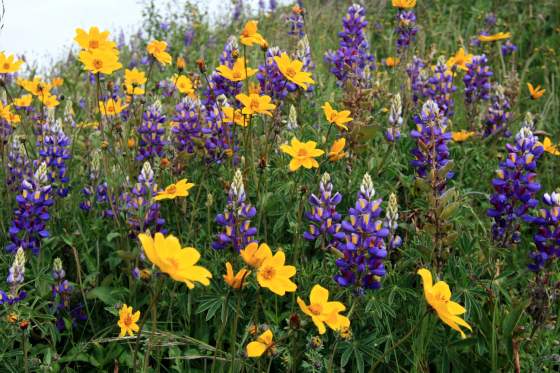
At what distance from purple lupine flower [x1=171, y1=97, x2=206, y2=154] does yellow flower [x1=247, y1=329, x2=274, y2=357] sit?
155 cm

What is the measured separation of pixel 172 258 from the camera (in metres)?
1.21

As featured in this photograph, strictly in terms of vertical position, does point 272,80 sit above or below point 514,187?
above

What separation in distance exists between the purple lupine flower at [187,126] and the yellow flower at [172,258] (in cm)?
169

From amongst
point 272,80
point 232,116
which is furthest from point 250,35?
point 272,80

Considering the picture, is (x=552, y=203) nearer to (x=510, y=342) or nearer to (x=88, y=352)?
(x=510, y=342)

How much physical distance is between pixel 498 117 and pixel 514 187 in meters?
1.46

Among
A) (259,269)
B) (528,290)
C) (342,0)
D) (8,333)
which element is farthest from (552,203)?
(342,0)

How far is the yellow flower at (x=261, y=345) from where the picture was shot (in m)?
1.48

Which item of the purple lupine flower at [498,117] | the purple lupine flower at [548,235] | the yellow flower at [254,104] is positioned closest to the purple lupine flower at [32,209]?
the yellow flower at [254,104]

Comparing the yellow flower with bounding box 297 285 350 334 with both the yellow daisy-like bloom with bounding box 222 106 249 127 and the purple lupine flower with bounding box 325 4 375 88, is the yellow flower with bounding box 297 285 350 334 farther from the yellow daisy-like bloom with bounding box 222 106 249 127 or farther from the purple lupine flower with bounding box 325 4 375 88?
the purple lupine flower with bounding box 325 4 375 88

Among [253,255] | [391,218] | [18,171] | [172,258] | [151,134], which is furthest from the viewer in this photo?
[151,134]

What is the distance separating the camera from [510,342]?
6.84 feet

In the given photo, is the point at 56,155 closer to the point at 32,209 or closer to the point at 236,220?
the point at 32,209

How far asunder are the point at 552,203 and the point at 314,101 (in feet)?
6.10
